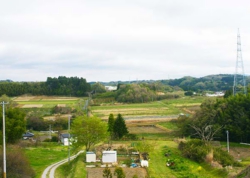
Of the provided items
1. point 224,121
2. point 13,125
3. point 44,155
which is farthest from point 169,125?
point 13,125

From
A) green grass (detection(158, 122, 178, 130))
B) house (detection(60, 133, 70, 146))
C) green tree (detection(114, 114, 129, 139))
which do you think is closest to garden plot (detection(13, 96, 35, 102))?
green grass (detection(158, 122, 178, 130))

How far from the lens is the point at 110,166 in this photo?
2012cm

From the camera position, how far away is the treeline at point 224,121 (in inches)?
1186

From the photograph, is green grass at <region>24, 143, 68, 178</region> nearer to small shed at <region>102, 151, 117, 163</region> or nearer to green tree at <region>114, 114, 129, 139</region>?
small shed at <region>102, 151, 117, 163</region>

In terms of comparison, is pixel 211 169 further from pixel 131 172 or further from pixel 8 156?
pixel 8 156

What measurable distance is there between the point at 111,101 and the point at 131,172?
2148 inches

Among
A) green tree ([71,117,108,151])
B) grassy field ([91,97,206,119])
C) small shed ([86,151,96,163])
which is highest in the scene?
green tree ([71,117,108,151])

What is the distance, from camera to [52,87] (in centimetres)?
7988

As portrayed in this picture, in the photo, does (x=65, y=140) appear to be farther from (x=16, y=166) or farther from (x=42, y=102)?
(x=42, y=102)

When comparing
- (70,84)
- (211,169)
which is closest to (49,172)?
(211,169)

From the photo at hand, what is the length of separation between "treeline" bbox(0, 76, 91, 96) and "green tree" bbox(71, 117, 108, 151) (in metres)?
53.2

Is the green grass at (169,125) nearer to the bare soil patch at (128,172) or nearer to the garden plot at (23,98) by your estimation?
the bare soil patch at (128,172)

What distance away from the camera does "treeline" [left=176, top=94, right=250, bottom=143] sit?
30.1m

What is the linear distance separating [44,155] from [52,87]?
55.9m
